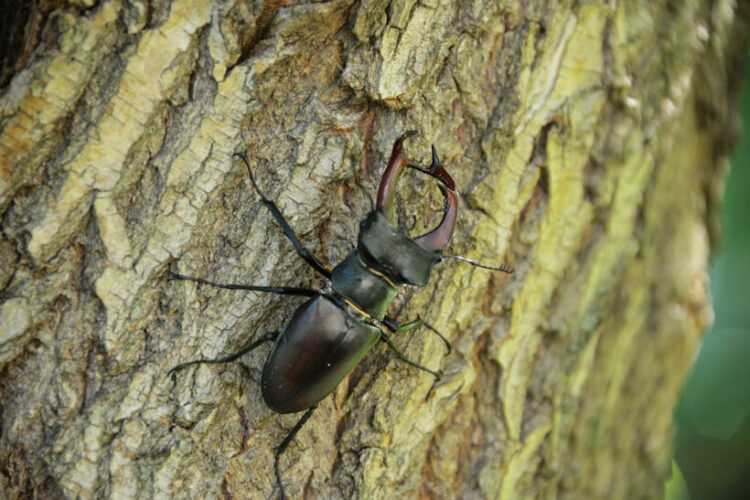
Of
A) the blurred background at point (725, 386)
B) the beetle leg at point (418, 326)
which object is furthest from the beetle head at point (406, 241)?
the blurred background at point (725, 386)

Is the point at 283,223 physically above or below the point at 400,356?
above

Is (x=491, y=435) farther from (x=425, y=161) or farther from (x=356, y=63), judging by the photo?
(x=356, y=63)

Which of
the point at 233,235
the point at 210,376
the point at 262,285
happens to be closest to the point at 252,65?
the point at 233,235

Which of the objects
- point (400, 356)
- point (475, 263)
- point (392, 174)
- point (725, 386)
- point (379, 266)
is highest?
point (392, 174)

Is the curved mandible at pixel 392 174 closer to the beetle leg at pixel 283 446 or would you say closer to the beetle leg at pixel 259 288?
the beetle leg at pixel 259 288

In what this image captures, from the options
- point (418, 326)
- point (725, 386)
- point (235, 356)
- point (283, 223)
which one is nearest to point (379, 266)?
point (418, 326)

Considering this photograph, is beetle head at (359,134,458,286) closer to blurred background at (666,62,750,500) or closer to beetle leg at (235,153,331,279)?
beetle leg at (235,153,331,279)

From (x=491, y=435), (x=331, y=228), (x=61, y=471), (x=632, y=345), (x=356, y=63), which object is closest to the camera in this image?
(x=61, y=471)

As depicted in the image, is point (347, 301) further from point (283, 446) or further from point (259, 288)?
point (283, 446)
